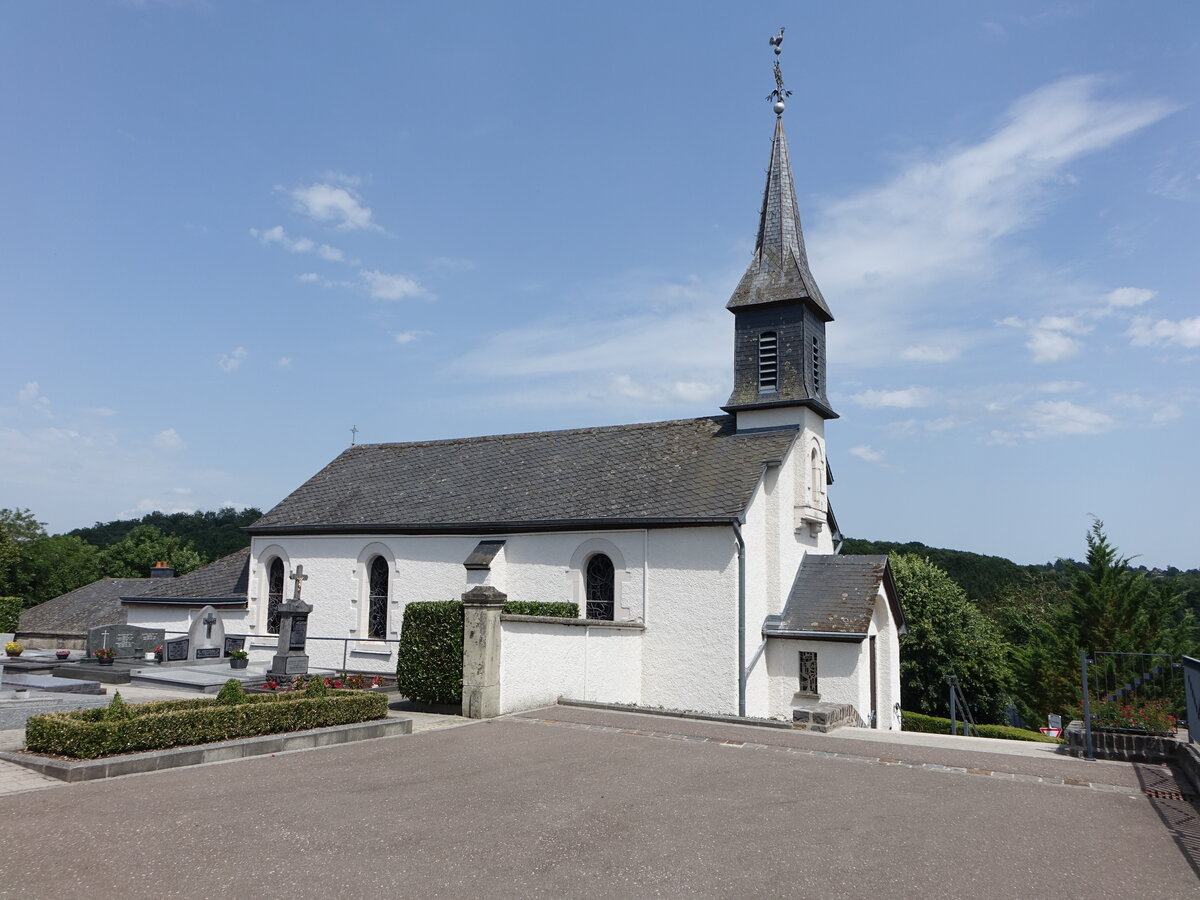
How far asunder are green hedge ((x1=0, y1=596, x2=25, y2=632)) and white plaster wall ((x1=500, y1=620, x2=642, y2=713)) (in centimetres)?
2129

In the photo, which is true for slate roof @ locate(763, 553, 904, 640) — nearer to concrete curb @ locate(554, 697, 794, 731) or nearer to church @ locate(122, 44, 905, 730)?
church @ locate(122, 44, 905, 730)

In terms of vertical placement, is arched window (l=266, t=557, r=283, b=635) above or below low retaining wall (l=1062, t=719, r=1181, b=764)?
above

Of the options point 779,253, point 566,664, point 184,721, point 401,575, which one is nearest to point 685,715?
point 566,664

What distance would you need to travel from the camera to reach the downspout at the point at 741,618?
18531mm

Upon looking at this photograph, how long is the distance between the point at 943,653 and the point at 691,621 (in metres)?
19.7

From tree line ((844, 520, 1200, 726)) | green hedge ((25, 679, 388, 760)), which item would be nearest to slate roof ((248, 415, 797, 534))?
green hedge ((25, 679, 388, 760))

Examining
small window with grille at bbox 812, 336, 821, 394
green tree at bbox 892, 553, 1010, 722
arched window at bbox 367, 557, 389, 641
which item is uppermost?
small window with grille at bbox 812, 336, 821, 394

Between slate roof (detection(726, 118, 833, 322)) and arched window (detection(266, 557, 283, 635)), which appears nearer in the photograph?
slate roof (detection(726, 118, 833, 322))

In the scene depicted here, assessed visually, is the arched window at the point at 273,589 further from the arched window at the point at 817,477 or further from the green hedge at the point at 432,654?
the arched window at the point at 817,477

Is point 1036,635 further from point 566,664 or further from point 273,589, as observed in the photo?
point 273,589

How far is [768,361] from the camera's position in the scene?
2262 centimetres

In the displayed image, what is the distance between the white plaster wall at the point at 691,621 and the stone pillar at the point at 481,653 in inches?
240

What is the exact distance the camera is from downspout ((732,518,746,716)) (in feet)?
60.8

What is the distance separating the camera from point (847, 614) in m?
19.7
